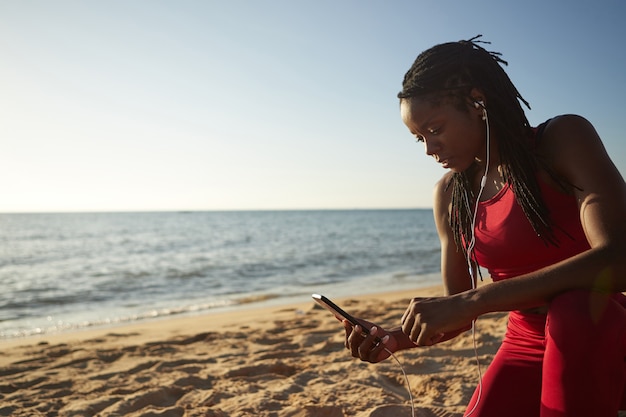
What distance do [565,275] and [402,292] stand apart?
9081 mm

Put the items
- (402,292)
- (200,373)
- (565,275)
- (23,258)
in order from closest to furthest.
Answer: (565,275), (200,373), (402,292), (23,258)

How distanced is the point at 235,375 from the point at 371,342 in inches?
94.5

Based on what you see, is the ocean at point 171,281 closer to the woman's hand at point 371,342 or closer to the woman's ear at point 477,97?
the woman's hand at point 371,342

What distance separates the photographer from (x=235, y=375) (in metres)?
4.02

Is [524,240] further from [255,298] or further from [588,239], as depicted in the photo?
[255,298]

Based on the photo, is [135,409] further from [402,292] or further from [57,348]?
[402,292]

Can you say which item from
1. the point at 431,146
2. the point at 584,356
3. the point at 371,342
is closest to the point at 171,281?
the point at 371,342

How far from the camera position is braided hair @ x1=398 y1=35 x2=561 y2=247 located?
183 cm

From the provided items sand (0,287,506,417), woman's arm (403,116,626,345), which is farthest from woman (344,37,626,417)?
sand (0,287,506,417)

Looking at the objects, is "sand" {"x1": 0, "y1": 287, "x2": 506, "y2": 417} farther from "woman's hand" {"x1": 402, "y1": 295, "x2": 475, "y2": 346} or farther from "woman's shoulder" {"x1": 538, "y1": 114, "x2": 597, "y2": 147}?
"woman's shoulder" {"x1": 538, "y1": 114, "x2": 597, "y2": 147}

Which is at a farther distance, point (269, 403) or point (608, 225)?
point (269, 403)

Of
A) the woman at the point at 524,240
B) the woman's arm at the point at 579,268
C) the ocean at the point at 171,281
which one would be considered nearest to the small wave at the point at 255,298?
the ocean at the point at 171,281

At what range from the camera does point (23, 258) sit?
18.8 metres

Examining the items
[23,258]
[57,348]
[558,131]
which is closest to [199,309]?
[57,348]
